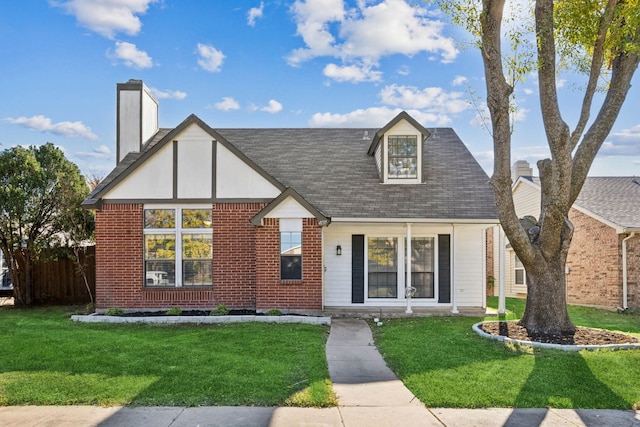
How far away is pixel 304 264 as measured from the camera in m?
12.6

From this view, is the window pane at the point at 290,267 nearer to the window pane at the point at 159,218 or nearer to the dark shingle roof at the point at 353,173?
the dark shingle roof at the point at 353,173

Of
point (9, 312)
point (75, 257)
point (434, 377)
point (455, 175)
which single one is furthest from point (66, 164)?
point (434, 377)

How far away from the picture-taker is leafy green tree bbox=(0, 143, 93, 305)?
571 inches

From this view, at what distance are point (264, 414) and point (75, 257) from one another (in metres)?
11.7

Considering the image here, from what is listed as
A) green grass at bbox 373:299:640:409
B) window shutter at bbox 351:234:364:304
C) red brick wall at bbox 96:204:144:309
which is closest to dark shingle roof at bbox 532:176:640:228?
window shutter at bbox 351:234:364:304

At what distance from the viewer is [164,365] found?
7.57 meters

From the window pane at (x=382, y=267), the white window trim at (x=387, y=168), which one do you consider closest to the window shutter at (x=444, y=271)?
the window pane at (x=382, y=267)

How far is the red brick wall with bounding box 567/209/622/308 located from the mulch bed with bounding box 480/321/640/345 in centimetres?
604

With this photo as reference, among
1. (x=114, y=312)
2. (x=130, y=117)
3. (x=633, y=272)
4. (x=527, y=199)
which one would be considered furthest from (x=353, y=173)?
(x=527, y=199)

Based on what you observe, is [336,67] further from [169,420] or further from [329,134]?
[169,420]

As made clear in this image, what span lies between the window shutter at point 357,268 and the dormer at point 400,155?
7.23 ft

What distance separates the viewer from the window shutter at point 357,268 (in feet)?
45.0

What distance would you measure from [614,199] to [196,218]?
14329mm

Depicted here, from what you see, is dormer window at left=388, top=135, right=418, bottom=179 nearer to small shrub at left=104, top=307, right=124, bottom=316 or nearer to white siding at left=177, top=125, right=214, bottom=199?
white siding at left=177, top=125, right=214, bottom=199
